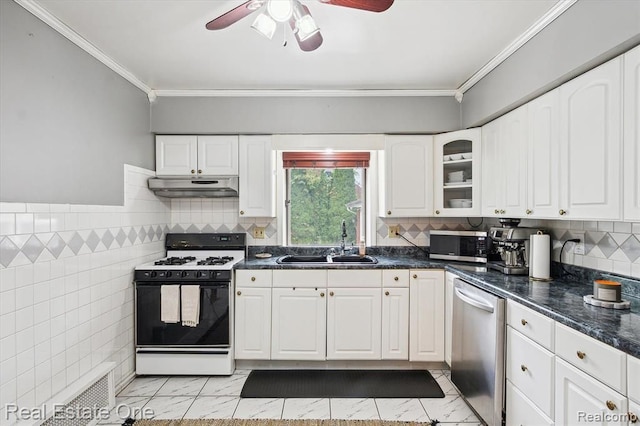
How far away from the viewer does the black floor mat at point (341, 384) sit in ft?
8.00

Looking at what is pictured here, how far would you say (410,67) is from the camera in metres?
2.55

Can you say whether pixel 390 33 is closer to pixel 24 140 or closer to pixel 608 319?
pixel 608 319

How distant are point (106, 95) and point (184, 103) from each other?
0.74 m

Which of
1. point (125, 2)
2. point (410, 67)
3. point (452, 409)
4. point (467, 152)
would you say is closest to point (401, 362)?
point (452, 409)

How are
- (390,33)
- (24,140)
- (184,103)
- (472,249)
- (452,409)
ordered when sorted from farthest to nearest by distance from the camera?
1. (184,103)
2. (472,249)
3. (452,409)
4. (390,33)
5. (24,140)

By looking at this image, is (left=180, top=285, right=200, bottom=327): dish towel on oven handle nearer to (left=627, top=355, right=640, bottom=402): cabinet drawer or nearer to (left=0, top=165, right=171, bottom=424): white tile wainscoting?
(left=0, top=165, right=171, bottom=424): white tile wainscoting

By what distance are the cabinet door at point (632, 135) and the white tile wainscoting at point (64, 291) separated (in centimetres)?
295

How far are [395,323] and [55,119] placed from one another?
2.80m

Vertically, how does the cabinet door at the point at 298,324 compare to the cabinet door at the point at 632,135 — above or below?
below

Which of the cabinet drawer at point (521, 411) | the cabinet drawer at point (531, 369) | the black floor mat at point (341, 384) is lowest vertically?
the black floor mat at point (341, 384)

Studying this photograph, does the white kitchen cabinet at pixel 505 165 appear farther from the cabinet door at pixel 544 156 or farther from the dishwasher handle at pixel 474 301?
the dishwasher handle at pixel 474 301

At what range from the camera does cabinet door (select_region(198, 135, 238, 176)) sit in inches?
122

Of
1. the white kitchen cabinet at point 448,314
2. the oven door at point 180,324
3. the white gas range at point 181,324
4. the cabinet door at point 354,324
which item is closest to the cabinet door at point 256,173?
the white gas range at point 181,324

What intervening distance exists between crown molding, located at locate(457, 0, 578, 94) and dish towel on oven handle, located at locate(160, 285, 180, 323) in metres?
3.01
